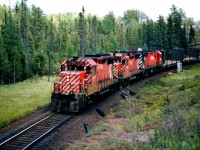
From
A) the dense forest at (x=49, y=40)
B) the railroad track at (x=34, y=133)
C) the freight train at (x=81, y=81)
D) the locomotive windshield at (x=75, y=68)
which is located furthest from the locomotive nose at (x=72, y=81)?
the dense forest at (x=49, y=40)

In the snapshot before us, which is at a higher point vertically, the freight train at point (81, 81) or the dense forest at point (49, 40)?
the dense forest at point (49, 40)

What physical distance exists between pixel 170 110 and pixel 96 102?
27.3 ft

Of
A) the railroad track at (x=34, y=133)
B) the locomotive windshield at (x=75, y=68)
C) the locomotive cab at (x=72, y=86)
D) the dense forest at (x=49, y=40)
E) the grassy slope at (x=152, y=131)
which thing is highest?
the dense forest at (x=49, y=40)

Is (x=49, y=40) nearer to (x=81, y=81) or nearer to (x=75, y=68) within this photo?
(x=75, y=68)

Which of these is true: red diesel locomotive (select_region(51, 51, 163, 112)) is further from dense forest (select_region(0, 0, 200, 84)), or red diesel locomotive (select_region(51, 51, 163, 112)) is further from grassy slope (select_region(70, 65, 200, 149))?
dense forest (select_region(0, 0, 200, 84))

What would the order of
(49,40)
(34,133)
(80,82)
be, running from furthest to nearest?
(49,40)
(80,82)
(34,133)

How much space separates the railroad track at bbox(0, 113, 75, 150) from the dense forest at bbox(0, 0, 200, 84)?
31448 millimetres

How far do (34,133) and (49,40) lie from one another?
7517 cm

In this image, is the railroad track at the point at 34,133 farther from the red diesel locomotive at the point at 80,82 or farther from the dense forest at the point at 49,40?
the dense forest at the point at 49,40

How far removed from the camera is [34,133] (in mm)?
15234

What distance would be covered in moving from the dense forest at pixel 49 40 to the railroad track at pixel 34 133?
31.4 meters

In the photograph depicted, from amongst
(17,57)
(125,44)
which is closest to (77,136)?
(17,57)

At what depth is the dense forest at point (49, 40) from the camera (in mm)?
51312

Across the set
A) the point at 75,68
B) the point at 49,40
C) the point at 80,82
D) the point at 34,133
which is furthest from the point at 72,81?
the point at 49,40
